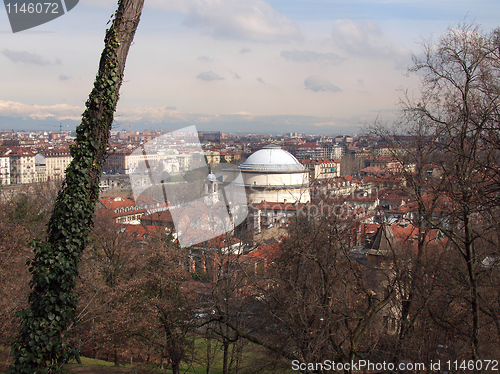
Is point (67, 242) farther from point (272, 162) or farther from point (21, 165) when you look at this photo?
point (21, 165)

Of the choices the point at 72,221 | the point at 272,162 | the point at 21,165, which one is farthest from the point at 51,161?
the point at 72,221

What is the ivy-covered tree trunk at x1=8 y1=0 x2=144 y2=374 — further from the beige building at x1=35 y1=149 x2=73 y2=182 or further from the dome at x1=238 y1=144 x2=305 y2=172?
the beige building at x1=35 y1=149 x2=73 y2=182

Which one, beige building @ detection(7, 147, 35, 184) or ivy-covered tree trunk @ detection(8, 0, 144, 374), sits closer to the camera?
ivy-covered tree trunk @ detection(8, 0, 144, 374)

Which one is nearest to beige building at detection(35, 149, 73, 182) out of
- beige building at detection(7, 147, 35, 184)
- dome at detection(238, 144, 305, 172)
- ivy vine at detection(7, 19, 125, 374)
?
beige building at detection(7, 147, 35, 184)

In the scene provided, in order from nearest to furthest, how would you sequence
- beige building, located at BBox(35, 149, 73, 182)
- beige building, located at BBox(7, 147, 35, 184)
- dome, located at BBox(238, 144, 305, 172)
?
dome, located at BBox(238, 144, 305, 172) → beige building, located at BBox(7, 147, 35, 184) → beige building, located at BBox(35, 149, 73, 182)

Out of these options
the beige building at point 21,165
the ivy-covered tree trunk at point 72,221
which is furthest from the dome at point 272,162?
the beige building at point 21,165

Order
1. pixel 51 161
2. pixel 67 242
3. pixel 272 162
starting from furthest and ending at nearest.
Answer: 1. pixel 51 161
2. pixel 272 162
3. pixel 67 242

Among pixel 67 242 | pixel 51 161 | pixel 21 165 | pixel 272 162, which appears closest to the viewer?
pixel 67 242
